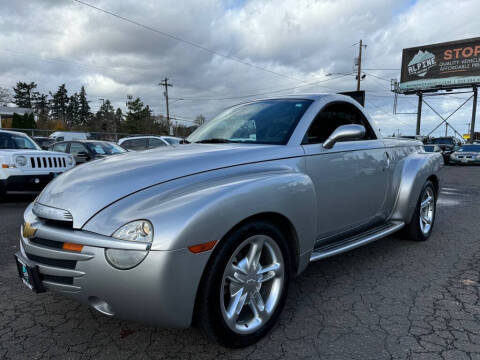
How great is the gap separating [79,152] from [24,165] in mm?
3483

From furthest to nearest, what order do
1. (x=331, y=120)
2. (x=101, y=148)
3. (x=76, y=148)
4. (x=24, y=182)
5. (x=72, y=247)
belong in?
(x=76, y=148)
(x=101, y=148)
(x=24, y=182)
(x=331, y=120)
(x=72, y=247)

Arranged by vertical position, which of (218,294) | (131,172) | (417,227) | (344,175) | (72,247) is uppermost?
(131,172)

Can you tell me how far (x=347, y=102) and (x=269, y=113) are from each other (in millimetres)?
898

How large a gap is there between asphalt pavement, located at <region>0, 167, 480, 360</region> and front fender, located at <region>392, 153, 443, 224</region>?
519 mm

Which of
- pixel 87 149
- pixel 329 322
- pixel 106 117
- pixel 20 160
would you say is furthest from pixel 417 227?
pixel 106 117

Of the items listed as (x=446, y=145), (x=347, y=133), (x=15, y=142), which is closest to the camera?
(x=347, y=133)

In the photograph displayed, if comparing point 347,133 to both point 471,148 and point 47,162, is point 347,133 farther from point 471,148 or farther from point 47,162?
point 471,148

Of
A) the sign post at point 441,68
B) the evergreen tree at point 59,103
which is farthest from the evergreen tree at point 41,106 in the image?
the sign post at point 441,68

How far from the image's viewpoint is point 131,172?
2236mm

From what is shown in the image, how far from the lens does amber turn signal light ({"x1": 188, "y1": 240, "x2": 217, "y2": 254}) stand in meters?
1.80

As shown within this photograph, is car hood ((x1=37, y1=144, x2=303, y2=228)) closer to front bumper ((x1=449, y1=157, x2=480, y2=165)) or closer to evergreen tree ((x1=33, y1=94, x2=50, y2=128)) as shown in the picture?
front bumper ((x1=449, y1=157, x2=480, y2=165))

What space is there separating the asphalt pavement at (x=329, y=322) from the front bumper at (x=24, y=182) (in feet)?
11.0

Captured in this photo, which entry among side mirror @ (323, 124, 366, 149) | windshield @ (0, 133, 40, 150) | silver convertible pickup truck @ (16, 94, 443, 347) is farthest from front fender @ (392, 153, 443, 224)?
windshield @ (0, 133, 40, 150)

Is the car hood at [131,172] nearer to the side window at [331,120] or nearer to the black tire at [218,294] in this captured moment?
the side window at [331,120]
